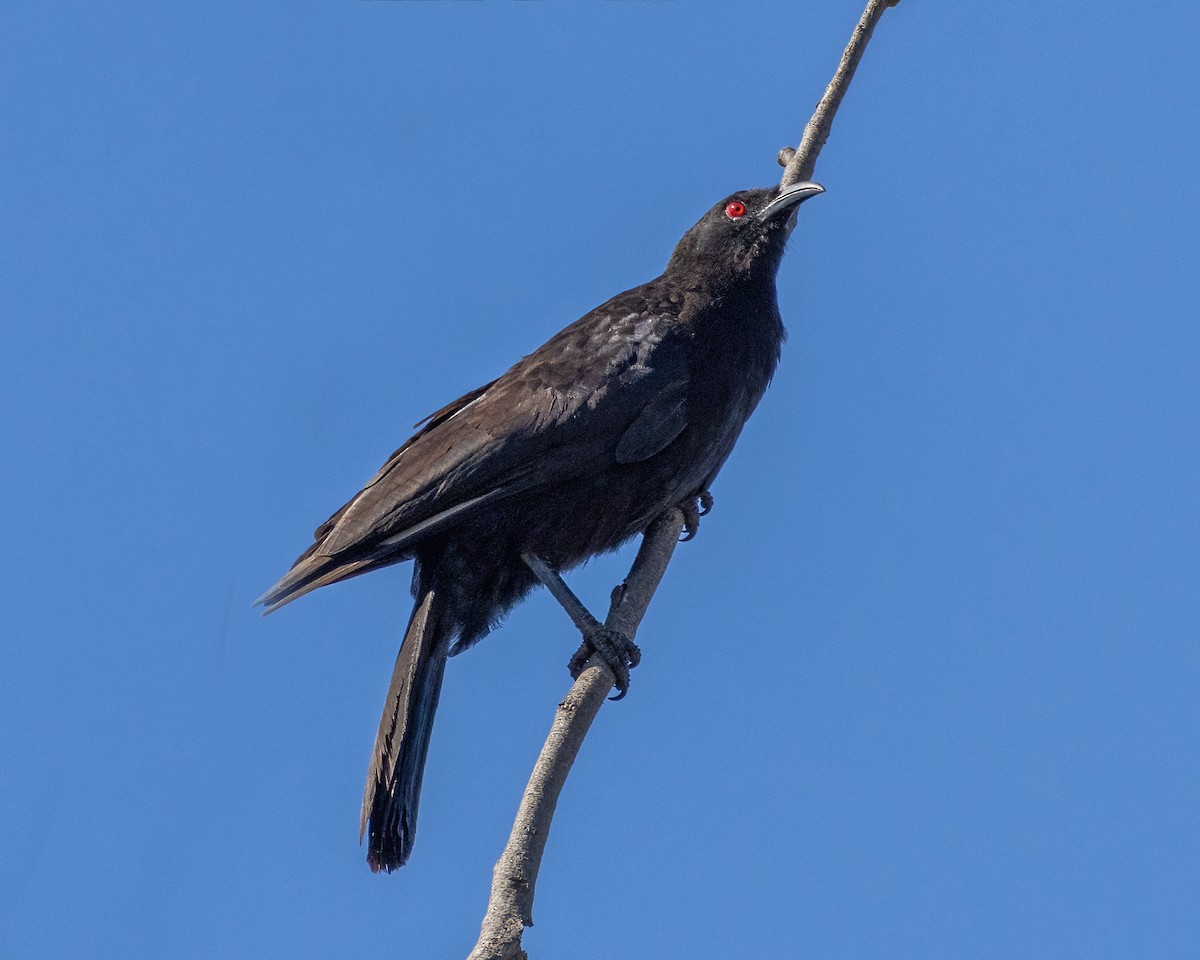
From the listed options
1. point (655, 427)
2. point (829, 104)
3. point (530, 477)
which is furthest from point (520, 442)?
point (829, 104)

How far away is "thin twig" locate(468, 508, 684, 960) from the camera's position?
3668 millimetres

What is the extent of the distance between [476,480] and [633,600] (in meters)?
0.94

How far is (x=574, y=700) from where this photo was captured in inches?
180

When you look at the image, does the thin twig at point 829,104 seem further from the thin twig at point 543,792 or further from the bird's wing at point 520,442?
the thin twig at point 543,792

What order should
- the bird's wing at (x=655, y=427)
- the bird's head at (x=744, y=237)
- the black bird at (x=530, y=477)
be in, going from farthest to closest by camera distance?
the bird's head at (x=744, y=237) < the bird's wing at (x=655, y=427) < the black bird at (x=530, y=477)

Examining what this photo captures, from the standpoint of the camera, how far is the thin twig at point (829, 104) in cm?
581

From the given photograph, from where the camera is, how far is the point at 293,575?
578 cm

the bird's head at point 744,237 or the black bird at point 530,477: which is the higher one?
the bird's head at point 744,237

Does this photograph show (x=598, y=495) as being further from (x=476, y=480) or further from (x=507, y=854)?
(x=507, y=854)

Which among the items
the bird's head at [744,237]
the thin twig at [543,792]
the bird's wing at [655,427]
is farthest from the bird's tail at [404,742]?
the bird's head at [744,237]

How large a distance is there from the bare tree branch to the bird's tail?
0.54 metres

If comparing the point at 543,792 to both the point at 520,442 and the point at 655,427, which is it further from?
the point at 655,427

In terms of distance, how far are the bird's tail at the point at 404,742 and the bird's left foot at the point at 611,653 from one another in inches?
23.6

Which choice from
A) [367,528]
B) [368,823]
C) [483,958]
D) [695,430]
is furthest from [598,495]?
[483,958]
